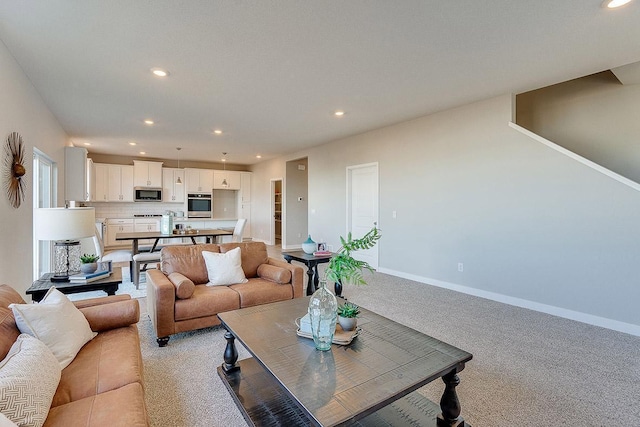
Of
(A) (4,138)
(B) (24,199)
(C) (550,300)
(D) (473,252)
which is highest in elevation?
(A) (4,138)

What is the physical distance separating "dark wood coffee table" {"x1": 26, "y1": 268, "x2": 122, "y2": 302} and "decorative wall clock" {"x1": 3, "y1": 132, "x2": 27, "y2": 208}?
82cm

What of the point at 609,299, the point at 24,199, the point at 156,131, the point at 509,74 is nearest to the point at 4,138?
the point at 24,199

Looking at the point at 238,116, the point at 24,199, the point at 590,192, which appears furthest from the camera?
the point at 238,116

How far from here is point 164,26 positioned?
7.99 ft

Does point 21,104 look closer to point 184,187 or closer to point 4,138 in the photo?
point 4,138

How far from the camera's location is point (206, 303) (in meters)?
2.84

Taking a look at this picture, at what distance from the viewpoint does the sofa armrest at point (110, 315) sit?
6.48ft

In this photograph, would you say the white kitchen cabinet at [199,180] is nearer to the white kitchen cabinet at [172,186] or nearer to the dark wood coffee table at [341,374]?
the white kitchen cabinet at [172,186]

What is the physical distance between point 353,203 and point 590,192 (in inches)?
149

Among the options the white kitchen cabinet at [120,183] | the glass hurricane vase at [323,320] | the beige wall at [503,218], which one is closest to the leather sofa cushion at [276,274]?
the glass hurricane vase at [323,320]

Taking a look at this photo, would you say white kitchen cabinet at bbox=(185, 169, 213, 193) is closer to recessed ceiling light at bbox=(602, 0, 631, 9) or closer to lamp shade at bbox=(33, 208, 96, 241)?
lamp shade at bbox=(33, 208, 96, 241)

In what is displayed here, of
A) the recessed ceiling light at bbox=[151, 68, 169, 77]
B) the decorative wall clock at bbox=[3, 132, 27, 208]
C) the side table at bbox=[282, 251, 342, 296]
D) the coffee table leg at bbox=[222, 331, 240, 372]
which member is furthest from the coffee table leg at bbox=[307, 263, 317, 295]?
the decorative wall clock at bbox=[3, 132, 27, 208]

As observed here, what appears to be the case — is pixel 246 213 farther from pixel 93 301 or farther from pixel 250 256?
pixel 93 301

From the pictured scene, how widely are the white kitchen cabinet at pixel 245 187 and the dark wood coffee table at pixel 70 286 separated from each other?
7535mm
